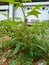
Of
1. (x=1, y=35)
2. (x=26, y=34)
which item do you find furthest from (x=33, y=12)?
(x=1, y=35)

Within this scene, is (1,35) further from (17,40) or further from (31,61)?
(31,61)

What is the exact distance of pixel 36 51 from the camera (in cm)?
114

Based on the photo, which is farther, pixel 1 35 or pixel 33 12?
pixel 1 35

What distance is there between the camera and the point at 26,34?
3.84 feet

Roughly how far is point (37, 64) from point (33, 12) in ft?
0.87

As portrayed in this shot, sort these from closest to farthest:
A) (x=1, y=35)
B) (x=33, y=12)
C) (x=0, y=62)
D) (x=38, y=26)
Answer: (x=33, y=12) → (x=0, y=62) → (x=38, y=26) → (x=1, y=35)

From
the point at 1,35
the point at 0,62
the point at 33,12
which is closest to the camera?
the point at 33,12

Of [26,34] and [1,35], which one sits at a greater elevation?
[26,34]

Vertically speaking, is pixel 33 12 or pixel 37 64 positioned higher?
pixel 33 12

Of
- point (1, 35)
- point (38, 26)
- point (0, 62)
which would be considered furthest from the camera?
point (1, 35)

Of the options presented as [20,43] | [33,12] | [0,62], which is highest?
[33,12]

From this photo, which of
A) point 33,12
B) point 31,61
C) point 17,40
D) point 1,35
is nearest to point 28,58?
point 31,61

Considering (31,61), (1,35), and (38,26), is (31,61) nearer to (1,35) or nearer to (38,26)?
(38,26)

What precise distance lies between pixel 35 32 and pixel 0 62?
26 cm
